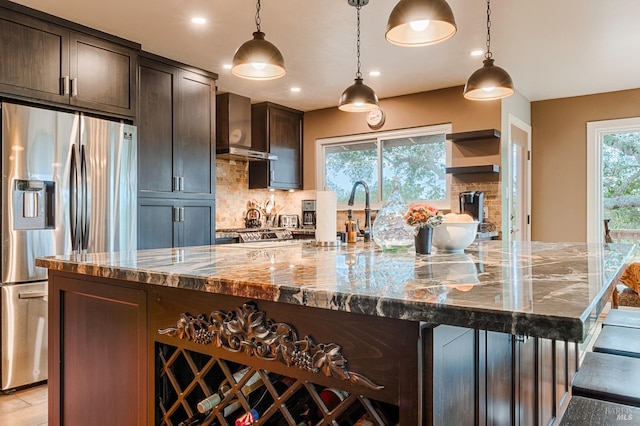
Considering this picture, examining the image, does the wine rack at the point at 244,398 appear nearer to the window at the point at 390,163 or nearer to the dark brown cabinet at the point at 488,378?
the dark brown cabinet at the point at 488,378

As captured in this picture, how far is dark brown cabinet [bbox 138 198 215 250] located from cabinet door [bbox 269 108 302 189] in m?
1.44

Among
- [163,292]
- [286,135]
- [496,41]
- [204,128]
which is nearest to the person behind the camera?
[163,292]

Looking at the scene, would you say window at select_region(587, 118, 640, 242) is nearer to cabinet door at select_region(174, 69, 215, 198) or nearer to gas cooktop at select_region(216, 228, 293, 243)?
gas cooktop at select_region(216, 228, 293, 243)

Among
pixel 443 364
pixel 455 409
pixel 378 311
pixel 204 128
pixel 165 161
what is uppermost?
pixel 204 128

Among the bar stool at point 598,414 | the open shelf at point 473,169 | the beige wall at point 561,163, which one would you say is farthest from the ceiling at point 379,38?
the bar stool at point 598,414

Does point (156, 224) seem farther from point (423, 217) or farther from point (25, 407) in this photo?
point (423, 217)

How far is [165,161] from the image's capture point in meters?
3.95

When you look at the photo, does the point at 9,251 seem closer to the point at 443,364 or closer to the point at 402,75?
the point at 443,364

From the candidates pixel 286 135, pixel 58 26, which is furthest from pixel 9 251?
pixel 286 135

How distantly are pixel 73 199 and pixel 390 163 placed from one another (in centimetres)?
351

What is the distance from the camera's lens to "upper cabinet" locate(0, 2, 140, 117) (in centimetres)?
287

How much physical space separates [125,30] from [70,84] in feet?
1.88

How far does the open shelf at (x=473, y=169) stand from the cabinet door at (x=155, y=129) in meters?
2.81

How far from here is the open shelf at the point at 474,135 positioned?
4.50m
